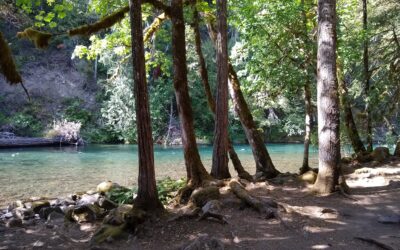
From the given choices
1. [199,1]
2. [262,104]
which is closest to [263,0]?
[199,1]

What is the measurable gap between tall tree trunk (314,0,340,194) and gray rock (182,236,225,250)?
3.42m

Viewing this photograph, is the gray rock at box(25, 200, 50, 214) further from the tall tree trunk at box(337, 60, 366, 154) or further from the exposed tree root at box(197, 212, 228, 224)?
the tall tree trunk at box(337, 60, 366, 154)

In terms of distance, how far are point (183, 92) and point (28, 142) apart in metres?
28.4

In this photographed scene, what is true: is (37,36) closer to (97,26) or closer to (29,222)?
(97,26)

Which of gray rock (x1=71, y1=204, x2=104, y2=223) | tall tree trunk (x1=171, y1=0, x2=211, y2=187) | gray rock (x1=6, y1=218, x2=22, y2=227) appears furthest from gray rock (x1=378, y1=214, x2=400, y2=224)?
gray rock (x1=6, y1=218, x2=22, y2=227)

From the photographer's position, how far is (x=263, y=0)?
11273 mm

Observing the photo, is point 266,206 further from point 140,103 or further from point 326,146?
point 140,103

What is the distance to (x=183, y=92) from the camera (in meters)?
8.82

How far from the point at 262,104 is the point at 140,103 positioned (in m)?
7.00

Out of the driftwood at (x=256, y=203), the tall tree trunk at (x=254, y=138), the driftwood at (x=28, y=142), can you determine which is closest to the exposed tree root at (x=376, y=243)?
the driftwood at (x=256, y=203)

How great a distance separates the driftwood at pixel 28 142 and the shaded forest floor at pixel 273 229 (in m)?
26.3

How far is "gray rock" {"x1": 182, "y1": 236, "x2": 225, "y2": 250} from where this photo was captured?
5.51m

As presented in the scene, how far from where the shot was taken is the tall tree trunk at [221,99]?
9273 millimetres

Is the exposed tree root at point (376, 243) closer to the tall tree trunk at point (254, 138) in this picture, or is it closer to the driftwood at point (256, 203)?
the driftwood at point (256, 203)
